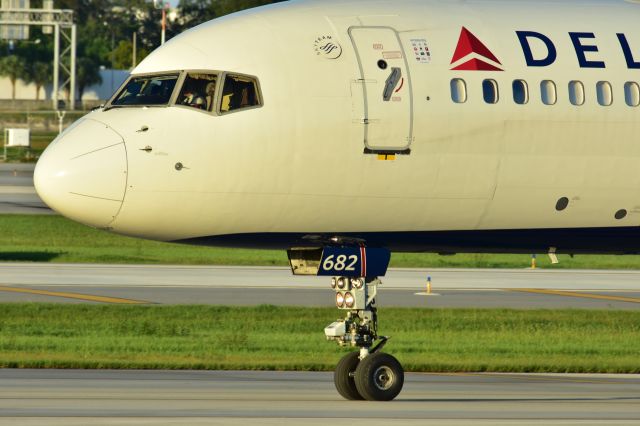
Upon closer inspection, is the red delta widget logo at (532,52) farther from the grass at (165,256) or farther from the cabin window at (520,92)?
the grass at (165,256)

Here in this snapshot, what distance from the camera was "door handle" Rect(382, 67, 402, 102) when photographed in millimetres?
22344

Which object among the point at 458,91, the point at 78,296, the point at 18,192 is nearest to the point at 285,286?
the point at 78,296

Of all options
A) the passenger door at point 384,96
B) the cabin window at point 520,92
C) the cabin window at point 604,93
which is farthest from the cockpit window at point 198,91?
the cabin window at point 604,93

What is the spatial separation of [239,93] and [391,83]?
240 cm

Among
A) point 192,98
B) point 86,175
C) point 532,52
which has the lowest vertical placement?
point 86,175

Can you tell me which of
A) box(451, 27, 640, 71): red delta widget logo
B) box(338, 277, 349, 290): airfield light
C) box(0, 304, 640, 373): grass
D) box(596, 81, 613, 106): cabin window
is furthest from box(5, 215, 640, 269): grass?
box(596, 81, 613, 106): cabin window

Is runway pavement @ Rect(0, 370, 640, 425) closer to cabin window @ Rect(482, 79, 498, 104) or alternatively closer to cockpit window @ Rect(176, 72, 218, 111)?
cockpit window @ Rect(176, 72, 218, 111)

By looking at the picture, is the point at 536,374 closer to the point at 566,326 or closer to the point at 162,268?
the point at 566,326

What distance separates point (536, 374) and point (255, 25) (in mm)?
11891

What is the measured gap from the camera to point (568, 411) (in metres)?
24.2

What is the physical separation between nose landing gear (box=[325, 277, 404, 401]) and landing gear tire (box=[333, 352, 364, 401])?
160 mm

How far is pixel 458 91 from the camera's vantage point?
75.0ft

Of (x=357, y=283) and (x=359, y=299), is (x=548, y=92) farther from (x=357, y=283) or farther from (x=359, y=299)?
(x=359, y=299)

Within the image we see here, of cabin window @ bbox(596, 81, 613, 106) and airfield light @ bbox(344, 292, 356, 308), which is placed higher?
cabin window @ bbox(596, 81, 613, 106)
